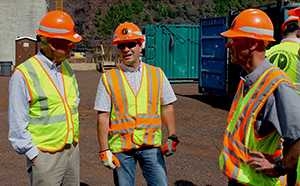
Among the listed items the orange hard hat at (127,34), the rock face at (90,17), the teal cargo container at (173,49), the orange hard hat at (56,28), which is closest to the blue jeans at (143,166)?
the orange hard hat at (127,34)

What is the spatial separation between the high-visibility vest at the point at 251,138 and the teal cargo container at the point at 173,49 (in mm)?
13703

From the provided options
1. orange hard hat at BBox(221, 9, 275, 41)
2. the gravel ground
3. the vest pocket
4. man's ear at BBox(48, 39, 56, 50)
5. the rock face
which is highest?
the rock face

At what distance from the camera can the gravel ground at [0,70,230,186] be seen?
4961 mm

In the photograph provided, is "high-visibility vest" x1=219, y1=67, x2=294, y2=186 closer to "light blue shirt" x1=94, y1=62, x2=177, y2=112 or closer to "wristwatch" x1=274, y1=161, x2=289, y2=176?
"wristwatch" x1=274, y1=161, x2=289, y2=176

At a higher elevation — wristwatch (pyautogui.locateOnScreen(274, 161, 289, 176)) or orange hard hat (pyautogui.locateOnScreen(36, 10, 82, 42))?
orange hard hat (pyautogui.locateOnScreen(36, 10, 82, 42))

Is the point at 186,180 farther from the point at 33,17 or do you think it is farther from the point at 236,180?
the point at 33,17

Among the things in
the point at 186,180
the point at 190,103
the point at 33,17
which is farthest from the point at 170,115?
the point at 33,17

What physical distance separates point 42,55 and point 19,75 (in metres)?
0.33

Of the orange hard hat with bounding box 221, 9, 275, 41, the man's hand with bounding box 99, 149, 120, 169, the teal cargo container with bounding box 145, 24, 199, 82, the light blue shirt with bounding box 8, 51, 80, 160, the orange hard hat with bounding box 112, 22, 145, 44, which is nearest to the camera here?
the orange hard hat with bounding box 221, 9, 275, 41

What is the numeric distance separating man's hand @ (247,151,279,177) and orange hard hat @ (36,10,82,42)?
1.84 metres

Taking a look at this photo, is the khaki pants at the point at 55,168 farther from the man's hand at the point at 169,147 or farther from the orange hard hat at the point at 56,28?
the orange hard hat at the point at 56,28

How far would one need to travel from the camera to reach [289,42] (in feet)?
11.9

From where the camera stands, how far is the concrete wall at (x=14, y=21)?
2625 centimetres

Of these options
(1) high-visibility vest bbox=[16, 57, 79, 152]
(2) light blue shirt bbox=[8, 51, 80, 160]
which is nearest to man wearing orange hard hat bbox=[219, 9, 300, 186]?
(1) high-visibility vest bbox=[16, 57, 79, 152]
